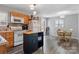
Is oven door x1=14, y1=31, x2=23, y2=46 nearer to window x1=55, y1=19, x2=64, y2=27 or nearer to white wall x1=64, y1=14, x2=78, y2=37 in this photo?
window x1=55, y1=19, x2=64, y2=27

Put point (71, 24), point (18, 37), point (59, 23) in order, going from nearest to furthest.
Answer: point (59, 23), point (71, 24), point (18, 37)

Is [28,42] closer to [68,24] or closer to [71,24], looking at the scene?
[68,24]

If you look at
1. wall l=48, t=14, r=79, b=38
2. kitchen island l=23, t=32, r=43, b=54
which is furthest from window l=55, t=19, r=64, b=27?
kitchen island l=23, t=32, r=43, b=54

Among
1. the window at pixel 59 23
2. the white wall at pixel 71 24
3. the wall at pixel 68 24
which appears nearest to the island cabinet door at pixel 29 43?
the wall at pixel 68 24

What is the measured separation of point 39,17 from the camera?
3428mm

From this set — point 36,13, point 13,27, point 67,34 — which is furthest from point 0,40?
point 67,34

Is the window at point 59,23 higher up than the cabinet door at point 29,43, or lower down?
higher up

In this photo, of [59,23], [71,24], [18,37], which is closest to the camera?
[59,23]

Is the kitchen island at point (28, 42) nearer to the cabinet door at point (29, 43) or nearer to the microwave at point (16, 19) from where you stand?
→ the cabinet door at point (29, 43)

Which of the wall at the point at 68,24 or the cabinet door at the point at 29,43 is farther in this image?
the cabinet door at the point at 29,43

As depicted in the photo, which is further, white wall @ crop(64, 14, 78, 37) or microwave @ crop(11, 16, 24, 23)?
microwave @ crop(11, 16, 24, 23)

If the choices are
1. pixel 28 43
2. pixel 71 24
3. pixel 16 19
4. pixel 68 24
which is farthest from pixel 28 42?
pixel 71 24

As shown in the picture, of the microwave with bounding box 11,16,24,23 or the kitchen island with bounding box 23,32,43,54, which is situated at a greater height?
the microwave with bounding box 11,16,24,23
